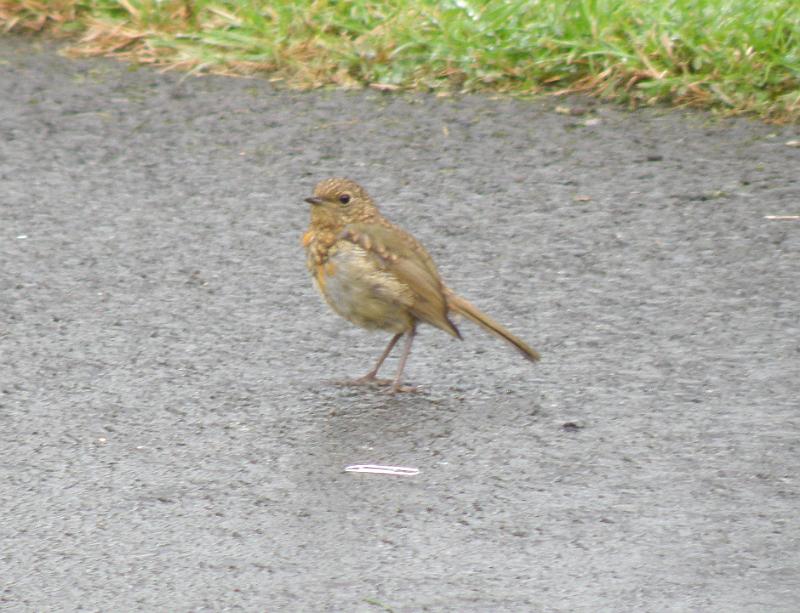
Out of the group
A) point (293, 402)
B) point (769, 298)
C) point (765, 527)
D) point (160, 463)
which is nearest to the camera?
point (765, 527)

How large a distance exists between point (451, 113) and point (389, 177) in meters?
0.74

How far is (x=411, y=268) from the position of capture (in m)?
5.16

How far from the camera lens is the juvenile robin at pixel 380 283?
5.11 metres

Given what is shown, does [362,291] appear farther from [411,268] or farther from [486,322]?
[486,322]

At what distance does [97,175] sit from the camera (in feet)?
22.6

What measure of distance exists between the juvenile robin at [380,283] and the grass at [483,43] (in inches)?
98.8

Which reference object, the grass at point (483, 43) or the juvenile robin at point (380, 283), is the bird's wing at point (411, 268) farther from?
the grass at point (483, 43)

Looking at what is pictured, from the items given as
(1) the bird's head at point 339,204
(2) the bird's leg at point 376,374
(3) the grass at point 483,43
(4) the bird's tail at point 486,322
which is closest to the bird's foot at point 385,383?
(2) the bird's leg at point 376,374

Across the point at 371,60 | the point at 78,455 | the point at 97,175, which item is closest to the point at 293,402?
the point at 78,455

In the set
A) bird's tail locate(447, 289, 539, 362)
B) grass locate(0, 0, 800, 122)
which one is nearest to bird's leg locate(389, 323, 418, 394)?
bird's tail locate(447, 289, 539, 362)

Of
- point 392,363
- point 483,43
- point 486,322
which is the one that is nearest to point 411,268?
point 486,322

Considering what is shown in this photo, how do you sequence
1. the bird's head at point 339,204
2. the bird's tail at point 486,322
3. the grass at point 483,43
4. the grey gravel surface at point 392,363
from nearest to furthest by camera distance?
the grey gravel surface at point 392,363 → the bird's tail at point 486,322 → the bird's head at point 339,204 → the grass at point 483,43

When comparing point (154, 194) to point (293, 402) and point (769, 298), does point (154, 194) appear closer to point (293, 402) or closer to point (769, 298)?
point (293, 402)

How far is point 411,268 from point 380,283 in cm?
13
